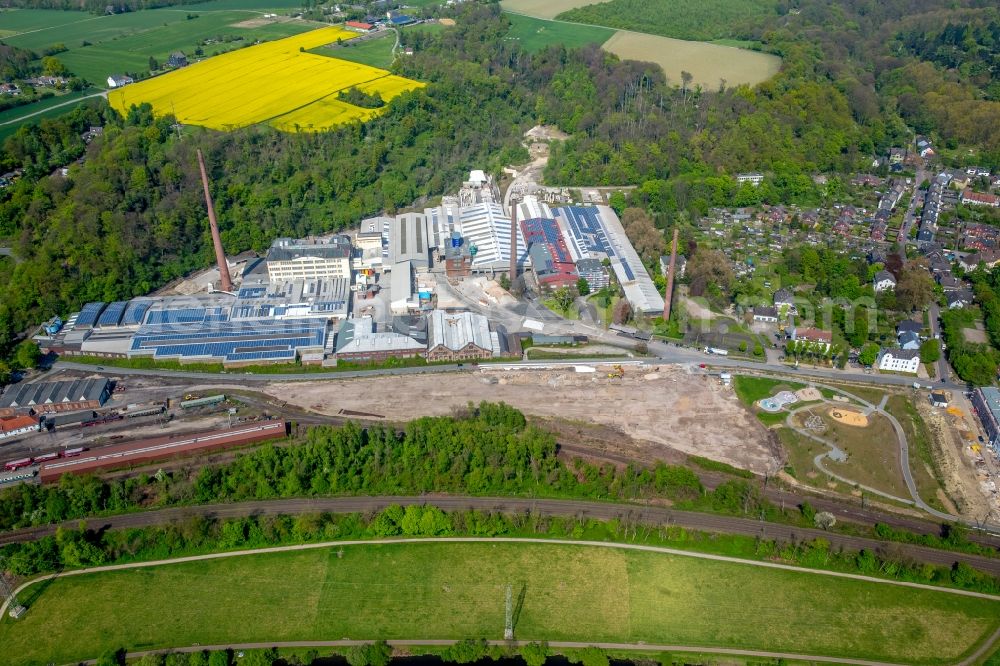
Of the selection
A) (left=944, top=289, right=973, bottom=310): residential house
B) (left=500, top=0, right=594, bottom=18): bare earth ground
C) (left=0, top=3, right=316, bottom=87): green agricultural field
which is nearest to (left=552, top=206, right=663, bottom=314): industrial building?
(left=944, top=289, right=973, bottom=310): residential house

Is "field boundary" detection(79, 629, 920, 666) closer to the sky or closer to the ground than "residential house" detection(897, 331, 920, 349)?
closer to the ground

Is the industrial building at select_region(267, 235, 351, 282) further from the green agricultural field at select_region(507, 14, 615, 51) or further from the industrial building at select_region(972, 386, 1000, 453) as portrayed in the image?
the green agricultural field at select_region(507, 14, 615, 51)

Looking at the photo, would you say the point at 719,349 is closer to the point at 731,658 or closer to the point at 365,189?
the point at 731,658

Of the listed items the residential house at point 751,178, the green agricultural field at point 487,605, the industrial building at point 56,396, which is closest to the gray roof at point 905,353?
the green agricultural field at point 487,605

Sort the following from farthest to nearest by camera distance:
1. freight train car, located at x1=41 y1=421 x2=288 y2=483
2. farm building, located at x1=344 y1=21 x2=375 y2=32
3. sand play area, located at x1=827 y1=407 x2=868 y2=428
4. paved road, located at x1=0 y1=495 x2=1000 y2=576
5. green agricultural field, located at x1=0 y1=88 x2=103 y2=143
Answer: farm building, located at x1=344 y1=21 x2=375 y2=32 < green agricultural field, located at x1=0 y1=88 x2=103 y2=143 < sand play area, located at x1=827 y1=407 x2=868 y2=428 < freight train car, located at x1=41 y1=421 x2=288 y2=483 < paved road, located at x1=0 y1=495 x2=1000 y2=576

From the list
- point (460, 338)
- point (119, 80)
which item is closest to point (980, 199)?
point (460, 338)

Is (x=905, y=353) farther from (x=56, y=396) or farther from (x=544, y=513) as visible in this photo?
(x=56, y=396)
